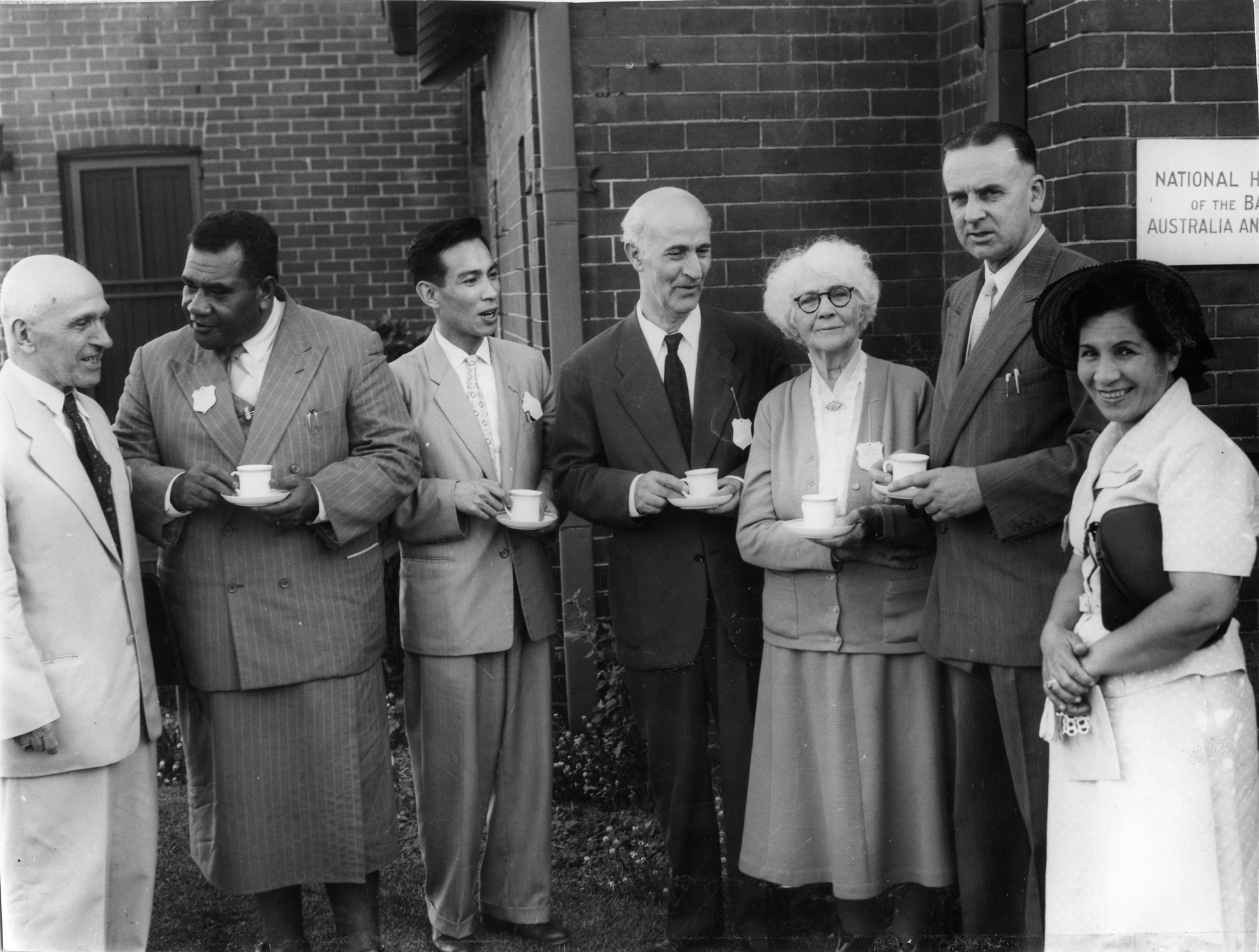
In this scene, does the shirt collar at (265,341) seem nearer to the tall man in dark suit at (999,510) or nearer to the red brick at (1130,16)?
the tall man in dark suit at (999,510)

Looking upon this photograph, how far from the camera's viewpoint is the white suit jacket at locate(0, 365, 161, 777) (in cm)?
318

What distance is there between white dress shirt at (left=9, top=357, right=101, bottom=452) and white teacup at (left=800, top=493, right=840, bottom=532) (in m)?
1.90

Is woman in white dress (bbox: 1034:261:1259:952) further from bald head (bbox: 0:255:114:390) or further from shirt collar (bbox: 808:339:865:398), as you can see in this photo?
bald head (bbox: 0:255:114:390)

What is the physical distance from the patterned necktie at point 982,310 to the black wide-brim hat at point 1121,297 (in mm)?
375

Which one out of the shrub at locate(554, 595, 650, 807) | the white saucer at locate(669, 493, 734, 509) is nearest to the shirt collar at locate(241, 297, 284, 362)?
the white saucer at locate(669, 493, 734, 509)

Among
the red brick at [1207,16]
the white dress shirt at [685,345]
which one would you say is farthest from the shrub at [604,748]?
the red brick at [1207,16]

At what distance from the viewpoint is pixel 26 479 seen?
10.8ft

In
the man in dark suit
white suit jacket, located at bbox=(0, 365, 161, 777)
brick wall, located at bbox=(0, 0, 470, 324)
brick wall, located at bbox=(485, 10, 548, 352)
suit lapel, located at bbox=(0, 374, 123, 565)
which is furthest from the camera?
brick wall, located at bbox=(0, 0, 470, 324)

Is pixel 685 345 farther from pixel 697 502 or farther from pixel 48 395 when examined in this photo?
pixel 48 395

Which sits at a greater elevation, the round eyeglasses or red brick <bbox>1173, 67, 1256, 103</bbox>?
red brick <bbox>1173, 67, 1256, 103</bbox>

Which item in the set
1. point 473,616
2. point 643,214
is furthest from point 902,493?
point 473,616

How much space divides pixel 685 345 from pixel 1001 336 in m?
1.00

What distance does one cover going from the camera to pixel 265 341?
3.88m

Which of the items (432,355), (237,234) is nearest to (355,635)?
(432,355)
